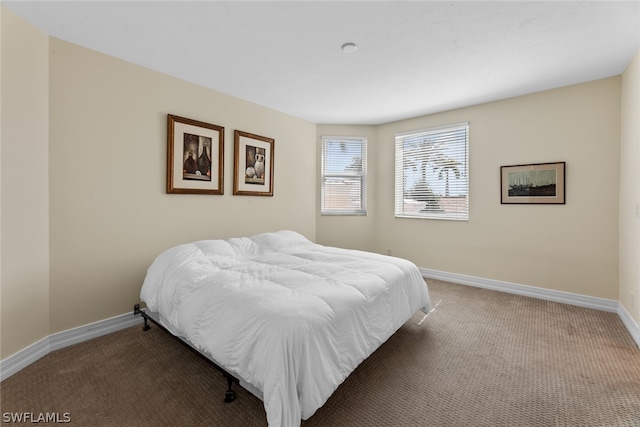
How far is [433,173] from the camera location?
14.4 ft

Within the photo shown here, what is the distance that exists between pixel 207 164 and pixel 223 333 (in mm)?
2218

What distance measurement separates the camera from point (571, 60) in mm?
2660

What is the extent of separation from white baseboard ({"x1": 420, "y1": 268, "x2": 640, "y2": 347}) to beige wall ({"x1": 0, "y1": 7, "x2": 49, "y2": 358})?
179 inches

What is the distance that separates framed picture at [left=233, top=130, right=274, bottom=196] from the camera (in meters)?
3.58

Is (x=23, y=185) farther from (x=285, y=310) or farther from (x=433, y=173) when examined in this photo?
(x=433, y=173)

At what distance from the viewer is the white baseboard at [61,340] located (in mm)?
1948

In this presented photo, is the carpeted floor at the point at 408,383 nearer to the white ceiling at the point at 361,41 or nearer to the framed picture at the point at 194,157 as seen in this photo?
the framed picture at the point at 194,157

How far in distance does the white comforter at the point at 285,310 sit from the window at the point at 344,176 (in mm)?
2226

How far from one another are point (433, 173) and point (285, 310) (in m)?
3.67

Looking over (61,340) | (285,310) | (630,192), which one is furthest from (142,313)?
(630,192)

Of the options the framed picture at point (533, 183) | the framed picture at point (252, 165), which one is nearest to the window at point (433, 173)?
the framed picture at point (533, 183)

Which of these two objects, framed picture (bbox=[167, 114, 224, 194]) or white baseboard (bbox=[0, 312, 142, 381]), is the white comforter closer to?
white baseboard (bbox=[0, 312, 142, 381])

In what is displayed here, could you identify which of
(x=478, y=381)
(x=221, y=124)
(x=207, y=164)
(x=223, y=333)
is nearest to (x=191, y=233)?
(x=207, y=164)

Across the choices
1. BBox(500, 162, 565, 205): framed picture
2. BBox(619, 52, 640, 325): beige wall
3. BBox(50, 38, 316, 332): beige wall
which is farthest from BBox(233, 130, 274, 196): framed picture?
BBox(619, 52, 640, 325): beige wall
